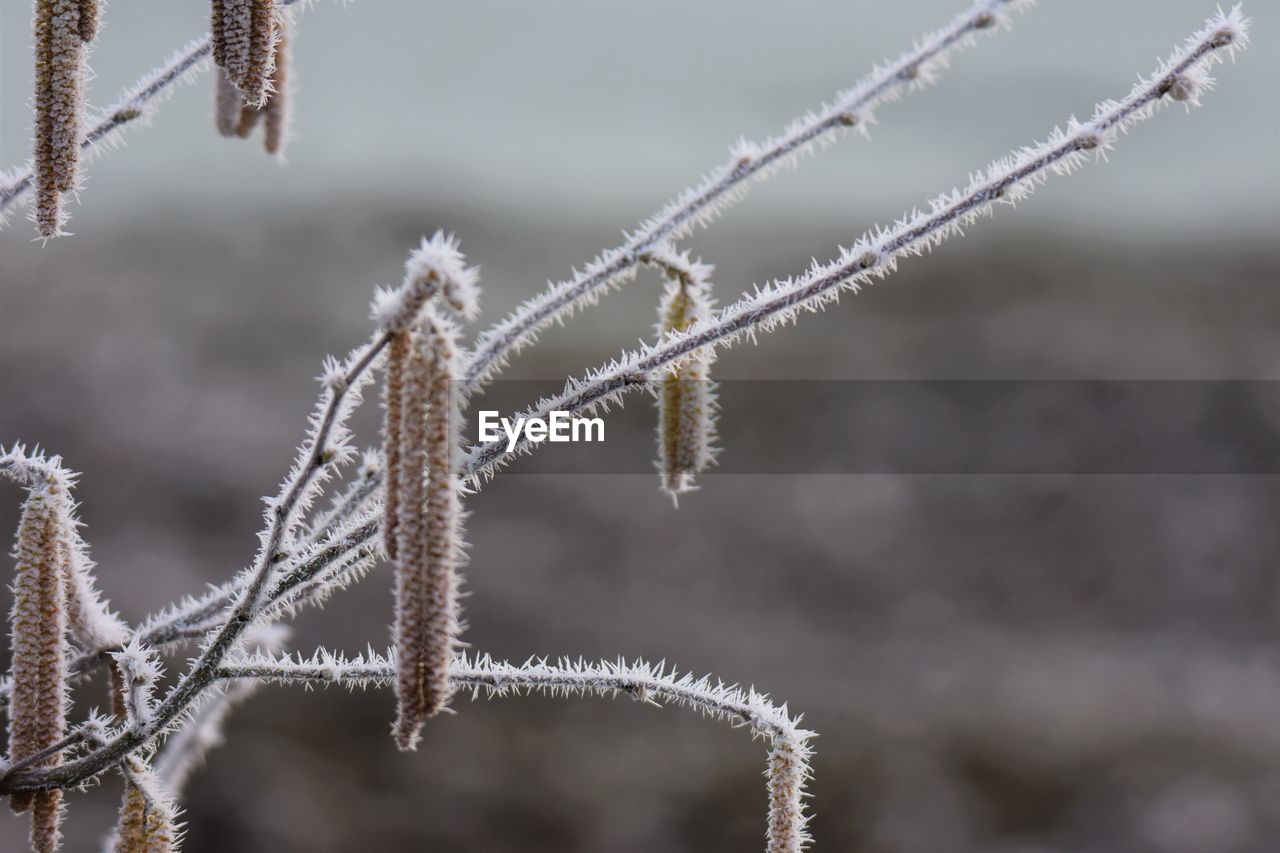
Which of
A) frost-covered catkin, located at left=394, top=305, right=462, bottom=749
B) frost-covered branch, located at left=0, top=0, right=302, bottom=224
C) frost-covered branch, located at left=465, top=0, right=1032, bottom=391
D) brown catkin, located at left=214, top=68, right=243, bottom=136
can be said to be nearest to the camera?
frost-covered catkin, located at left=394, top=305, right=462, bottom=749

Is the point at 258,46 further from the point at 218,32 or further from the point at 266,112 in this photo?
the point at 266,112

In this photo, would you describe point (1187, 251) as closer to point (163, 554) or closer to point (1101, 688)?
point (1101, 688)

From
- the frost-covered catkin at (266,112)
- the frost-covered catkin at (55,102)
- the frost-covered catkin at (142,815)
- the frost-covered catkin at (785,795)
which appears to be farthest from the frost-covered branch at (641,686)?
the frost-covered catkin at (266,112)

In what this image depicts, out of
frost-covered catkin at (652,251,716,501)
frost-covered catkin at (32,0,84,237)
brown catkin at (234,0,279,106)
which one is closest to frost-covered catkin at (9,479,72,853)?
frost-covered catkin at (32,0,84,237)

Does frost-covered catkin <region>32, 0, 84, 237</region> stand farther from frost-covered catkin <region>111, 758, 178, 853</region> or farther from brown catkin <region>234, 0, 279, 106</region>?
frost-covered catkin <region>111, 758, 178, 853</region>

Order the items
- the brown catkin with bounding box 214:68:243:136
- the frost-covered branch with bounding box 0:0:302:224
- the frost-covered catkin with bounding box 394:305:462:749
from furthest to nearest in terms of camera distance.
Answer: the brown catkin with bounding box 214:68:243:136
the frost-covered branch with bounding box 0:0:302:224
the frost-covered catkin with bounding box 394:305:462:749

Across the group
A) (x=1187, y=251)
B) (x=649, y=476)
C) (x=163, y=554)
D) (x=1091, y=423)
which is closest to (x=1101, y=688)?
(x=1091, y=423)

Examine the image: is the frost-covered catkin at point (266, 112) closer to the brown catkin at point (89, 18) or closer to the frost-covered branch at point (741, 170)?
the brown catkin at point (89, 18)
